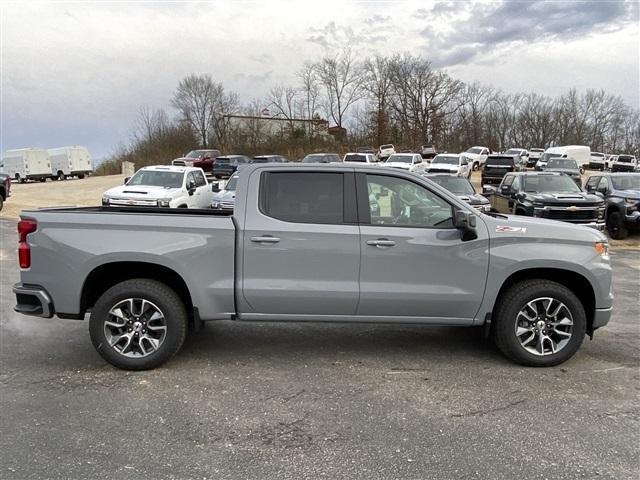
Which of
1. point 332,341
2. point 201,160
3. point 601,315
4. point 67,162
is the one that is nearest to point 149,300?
point 332,341

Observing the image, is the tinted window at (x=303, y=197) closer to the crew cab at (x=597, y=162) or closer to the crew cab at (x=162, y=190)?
the crew cab at (x=162, y=190)

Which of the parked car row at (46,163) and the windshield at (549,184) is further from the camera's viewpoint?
the parked car row at (46,163)

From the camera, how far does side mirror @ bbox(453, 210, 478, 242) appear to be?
4289 millimetres

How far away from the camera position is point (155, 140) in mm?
68812

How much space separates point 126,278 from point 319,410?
224 cm

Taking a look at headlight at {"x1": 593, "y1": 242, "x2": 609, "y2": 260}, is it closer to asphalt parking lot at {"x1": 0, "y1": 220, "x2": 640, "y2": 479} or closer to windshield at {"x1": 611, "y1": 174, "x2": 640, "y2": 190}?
asphalt parking lot at {"x1": 0, "y1": 220, "x2": 640, "y2": 479}

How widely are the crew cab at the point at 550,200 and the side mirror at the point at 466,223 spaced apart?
8.93 m

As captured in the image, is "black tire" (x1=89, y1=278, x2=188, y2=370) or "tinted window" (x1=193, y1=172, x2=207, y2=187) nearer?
"black tire" (x1=89, y1=278, x2=188, y2=370)

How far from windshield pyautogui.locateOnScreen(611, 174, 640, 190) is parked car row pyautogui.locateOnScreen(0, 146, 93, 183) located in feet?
140

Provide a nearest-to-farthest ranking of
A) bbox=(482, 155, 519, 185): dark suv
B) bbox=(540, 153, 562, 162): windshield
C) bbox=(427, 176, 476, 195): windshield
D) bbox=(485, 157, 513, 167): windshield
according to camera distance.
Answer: bbox=(427, 176, 476, 195): windshield < bbox=(482, 155, 519, 185): dark suv < bbox=(485, 157, 513, 167): windshield < bbox=(540, 153, 562, 162): windshield

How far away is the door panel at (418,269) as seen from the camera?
4.42 m

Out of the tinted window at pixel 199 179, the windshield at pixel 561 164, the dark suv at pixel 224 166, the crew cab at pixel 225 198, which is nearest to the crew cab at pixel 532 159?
the windshield at pixel 561 164

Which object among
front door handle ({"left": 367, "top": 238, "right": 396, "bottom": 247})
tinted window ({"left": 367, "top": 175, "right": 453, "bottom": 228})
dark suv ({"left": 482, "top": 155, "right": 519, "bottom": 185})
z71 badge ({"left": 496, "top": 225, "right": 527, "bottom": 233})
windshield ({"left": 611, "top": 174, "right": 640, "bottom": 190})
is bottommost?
front door handle ({"left": 367, "top": 238, "right": 396, "bottom": 247})

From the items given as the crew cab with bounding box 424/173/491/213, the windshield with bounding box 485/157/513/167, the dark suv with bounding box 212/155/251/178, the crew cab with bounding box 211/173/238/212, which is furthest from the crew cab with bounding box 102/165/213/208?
the windshield with bounding box 485/157/513/167
